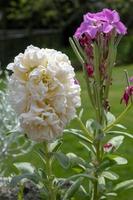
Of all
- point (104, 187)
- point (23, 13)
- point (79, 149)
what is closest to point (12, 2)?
point (23, 13)

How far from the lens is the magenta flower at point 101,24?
2.92m

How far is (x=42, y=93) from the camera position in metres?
2.65

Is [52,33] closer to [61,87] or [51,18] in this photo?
[51,18]

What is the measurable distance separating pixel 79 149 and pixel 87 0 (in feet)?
56.0

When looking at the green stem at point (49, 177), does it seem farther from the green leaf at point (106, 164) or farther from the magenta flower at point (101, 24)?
the magenta flower at point (101, 24)

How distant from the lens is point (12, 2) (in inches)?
944

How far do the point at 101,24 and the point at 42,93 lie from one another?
0.48 meters

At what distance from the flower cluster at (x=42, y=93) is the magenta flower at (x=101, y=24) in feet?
0.79

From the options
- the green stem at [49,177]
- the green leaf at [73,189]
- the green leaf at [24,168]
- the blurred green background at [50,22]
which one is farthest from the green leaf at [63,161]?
the blurred green background at [50,22]

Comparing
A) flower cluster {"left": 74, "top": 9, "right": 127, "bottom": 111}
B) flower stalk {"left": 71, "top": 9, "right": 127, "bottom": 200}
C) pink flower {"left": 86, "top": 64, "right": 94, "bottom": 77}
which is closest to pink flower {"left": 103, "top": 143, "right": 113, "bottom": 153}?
flower stalk {"left": 71, "top": 9, "right": 127, "bottom": 200}

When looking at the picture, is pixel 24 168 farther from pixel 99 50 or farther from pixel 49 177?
pixel 99 50

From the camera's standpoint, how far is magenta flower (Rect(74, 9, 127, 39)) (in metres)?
2.92

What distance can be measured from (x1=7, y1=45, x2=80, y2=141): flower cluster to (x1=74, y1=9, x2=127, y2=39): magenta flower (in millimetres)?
242

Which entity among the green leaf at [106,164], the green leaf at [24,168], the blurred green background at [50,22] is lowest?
the green leaf at [106,164]
